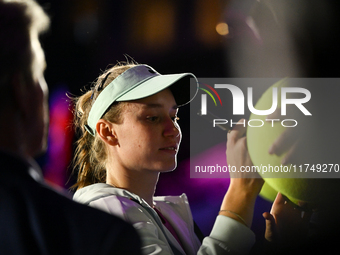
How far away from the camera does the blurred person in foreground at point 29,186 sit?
239 mm

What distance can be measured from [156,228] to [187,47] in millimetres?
643

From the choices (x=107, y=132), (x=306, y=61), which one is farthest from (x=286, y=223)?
(x=107, y=132)

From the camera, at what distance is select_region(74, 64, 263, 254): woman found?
674 mm

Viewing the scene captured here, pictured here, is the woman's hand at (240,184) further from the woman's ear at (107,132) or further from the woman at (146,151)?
the woman's ear at (107,132)

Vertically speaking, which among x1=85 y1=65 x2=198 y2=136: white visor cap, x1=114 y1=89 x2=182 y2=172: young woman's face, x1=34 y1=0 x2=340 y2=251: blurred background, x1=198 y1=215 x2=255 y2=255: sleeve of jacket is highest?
x1=34 y1=0 x2=340 y2=251: blurred background

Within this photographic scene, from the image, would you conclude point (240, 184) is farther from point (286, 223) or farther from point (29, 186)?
point (29, 186)

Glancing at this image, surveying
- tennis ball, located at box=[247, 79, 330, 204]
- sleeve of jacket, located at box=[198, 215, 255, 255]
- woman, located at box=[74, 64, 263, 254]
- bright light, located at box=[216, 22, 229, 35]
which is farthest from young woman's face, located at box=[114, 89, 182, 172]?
bright light, located at box=[216, 22, 229, 35]

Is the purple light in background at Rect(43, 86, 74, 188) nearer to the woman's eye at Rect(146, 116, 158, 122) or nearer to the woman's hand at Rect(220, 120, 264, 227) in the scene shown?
the woman's eye at Rect(146, 116, 158, 122)

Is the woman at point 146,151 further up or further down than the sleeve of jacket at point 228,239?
further up

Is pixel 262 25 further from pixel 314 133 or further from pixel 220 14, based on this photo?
pixel 314 133

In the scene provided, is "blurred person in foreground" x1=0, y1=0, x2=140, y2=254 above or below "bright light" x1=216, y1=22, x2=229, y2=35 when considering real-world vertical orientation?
below

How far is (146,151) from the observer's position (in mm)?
712

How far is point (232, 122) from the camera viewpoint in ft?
3.40

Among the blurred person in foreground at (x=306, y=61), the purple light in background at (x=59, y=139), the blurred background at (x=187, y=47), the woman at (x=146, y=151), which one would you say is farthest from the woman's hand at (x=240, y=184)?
the purple light in background at (x=59, y=139)
